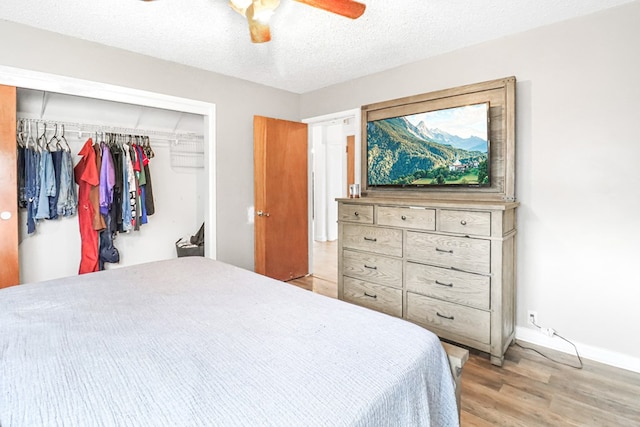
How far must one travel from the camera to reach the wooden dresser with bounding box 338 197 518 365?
2.28 m

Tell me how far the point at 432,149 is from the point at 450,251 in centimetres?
98

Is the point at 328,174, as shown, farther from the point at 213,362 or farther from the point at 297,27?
the point at 213,362

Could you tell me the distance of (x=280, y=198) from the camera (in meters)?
3.96

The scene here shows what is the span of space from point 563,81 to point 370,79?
172cm

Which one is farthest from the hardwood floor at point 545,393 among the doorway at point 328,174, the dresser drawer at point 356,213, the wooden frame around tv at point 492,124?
the doorway at point 328,174

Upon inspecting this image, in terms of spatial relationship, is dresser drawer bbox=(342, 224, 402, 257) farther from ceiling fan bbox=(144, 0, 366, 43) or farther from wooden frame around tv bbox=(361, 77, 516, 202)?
ceiling fan bbox=(144, 0, 366, 43)

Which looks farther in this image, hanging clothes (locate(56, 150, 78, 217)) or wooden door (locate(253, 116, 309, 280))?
wooden door (locate(253, 116, 309, 280))

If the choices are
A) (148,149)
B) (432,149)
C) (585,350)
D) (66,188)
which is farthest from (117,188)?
(585,350)

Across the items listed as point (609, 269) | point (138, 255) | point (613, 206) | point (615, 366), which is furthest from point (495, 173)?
point (138, 255)

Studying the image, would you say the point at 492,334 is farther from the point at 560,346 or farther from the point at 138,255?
the point at 138,255

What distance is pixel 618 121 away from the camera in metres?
2.22

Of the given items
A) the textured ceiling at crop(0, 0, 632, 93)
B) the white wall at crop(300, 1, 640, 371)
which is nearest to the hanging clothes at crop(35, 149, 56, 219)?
the textured ceiling at crop(0, 0, 632, 93)

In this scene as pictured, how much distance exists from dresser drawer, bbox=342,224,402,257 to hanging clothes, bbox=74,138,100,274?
2.57 meters

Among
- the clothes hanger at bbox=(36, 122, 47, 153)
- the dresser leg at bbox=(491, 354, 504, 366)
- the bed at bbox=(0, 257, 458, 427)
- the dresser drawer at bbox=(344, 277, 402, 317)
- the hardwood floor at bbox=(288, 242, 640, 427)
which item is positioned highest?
the clothes hanger at bbox=(36, 122, 47, 153)
